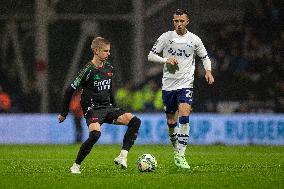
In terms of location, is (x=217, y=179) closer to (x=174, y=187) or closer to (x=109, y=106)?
(x=174, y=187)

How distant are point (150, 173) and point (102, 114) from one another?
0.94 metres

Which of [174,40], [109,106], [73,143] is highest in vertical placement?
[174,40]

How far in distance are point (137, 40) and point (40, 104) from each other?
2862mm

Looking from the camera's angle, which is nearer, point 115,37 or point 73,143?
point 73,143

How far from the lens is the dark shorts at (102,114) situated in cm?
1052

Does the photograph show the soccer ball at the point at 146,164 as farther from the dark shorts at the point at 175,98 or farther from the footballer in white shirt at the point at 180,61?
the dark shorts at the point at 175,98

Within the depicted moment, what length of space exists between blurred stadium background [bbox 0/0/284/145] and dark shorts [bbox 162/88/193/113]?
696 cm

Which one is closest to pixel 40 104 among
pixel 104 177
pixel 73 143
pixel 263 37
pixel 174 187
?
pixel 73 143

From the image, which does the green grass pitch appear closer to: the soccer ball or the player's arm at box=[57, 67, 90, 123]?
the soccer ball

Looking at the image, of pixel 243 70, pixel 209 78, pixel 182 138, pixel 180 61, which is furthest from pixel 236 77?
pixel 182 138

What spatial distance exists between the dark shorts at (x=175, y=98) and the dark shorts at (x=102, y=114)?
3.59 feet

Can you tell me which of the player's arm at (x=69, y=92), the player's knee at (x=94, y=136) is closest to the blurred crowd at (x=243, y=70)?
the player's arm at (x=69, y=92)

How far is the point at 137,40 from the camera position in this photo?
69.3 ft

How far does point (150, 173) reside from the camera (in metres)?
10.4
